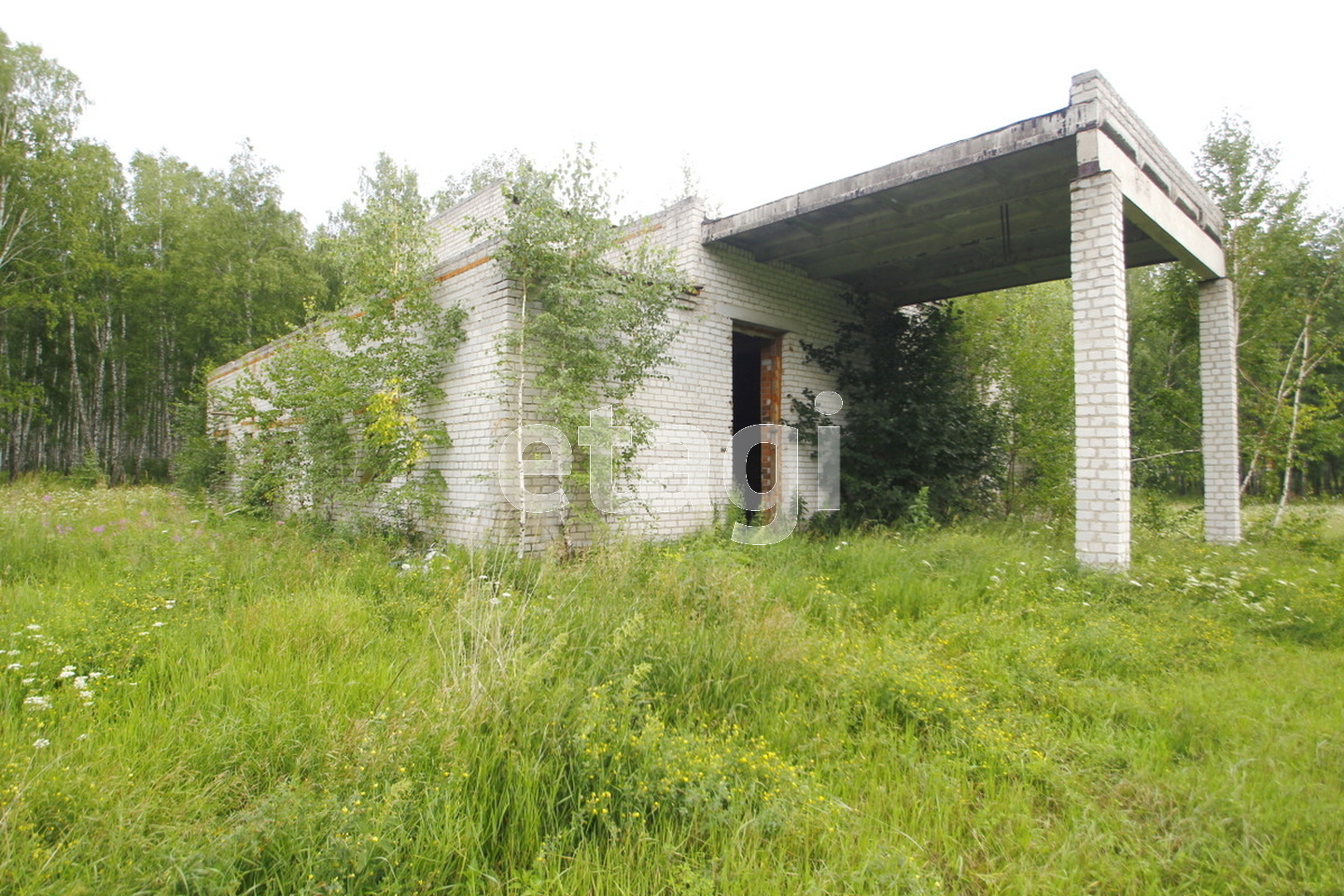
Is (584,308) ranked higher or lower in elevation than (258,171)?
lower

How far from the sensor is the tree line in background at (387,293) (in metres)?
8.51

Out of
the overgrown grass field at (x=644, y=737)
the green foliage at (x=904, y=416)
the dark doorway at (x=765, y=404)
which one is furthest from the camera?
the green foliage at (x=904, y=416)

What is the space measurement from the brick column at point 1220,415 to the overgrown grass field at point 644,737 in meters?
3.62

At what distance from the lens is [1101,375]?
17.6ft

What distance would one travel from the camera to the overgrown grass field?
1946mm

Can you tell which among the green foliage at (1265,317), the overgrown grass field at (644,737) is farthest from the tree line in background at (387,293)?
the overgrown grass field at (644,737)

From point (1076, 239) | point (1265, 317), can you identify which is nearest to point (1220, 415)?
point (1265, 317)

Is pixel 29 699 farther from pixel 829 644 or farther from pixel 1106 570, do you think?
pixel 1106 570

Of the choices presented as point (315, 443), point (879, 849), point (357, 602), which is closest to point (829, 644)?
point (879, 849)

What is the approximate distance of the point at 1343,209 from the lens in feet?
34.5

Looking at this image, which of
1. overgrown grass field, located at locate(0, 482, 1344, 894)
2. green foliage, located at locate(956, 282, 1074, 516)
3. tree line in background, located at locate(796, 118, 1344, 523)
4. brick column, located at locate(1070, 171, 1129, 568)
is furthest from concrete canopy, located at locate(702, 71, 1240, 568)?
overgrown grass field, located at locate(0, 482, 1344, 894)

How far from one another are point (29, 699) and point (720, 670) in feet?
8.98

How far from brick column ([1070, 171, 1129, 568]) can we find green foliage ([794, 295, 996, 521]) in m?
2.72

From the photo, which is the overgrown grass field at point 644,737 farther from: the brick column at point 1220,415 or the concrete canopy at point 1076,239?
the brick column at point 1220,415
